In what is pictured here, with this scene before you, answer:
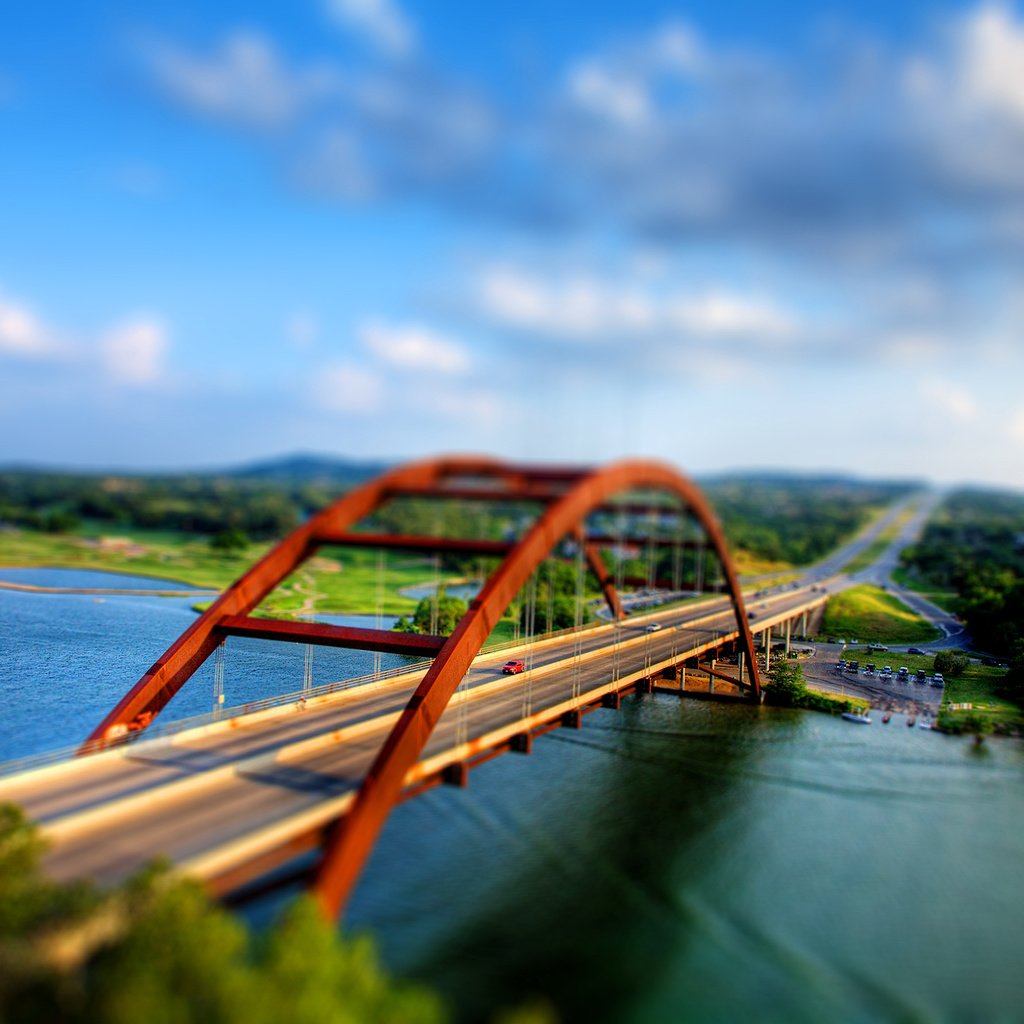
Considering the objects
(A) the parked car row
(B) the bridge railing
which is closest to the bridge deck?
(B) the bridge railing

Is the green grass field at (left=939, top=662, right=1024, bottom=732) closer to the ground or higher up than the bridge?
closer to the ground

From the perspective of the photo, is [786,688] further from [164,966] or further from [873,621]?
[164,966]

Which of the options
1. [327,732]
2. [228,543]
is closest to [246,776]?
[327,732]

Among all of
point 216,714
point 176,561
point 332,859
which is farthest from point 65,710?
point 176,561

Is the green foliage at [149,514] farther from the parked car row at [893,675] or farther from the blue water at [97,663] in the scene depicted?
the parked car row at [893,675]

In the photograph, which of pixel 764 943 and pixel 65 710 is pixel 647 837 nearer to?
pixel 764 943

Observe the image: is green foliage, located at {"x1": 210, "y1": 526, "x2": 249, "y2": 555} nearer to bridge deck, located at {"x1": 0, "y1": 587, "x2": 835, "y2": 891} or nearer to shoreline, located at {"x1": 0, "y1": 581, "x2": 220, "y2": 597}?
shoreline, located at {"x1": 0, "y1": 581, "x2": 220, "y2": 597}

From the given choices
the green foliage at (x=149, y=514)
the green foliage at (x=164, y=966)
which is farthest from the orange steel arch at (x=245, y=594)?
the green foliage at (x=149, y=514)
